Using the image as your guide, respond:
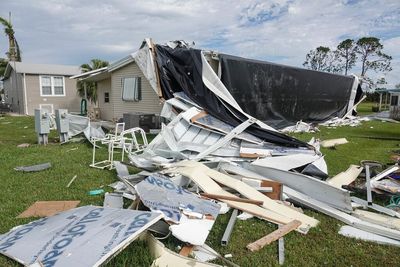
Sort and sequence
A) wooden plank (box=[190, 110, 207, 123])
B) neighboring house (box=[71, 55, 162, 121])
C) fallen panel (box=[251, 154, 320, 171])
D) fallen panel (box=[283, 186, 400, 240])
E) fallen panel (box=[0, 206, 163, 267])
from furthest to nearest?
neighboring house (box=[71, 55, 162, 121]), wooden plank (box=[190, 110, 207, 123]), fallen panel (box=[251, 154, 320, 171]), fallen panel (box=[283, 186, 400, 240]), fallen panel (box=[0, 206, 163, 267])

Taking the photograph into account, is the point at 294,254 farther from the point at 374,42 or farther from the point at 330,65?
the point at 330,65

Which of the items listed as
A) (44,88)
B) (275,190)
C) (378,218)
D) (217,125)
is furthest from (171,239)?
(44,88)

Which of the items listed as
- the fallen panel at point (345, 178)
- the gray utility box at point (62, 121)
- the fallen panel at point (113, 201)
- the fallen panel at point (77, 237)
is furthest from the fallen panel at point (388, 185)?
the gray utility box at point (62, 121)

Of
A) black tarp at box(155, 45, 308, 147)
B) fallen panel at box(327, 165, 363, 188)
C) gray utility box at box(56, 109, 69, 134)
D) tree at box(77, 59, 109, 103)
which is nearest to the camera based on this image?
fallen panel at box(327, 165, 363, 188)

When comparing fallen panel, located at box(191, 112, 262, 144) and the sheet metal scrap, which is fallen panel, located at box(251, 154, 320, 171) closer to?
fallen panel, located at box(191, 112, 262, 144)

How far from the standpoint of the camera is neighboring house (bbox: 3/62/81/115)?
2334cm

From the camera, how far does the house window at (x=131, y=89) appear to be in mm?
12992

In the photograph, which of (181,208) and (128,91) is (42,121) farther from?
(181,208)

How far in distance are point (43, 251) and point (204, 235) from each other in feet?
4.62

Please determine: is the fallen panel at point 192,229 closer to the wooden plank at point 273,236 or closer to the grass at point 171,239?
the grass at point 171,239

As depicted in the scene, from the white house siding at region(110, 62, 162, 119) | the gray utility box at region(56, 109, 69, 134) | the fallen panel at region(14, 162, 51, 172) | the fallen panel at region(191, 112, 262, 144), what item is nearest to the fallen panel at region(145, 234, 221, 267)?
the fallen panel at region(14, 162, 51, 172)

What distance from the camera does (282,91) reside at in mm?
12688

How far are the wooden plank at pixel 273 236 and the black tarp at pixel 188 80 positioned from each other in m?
4.13

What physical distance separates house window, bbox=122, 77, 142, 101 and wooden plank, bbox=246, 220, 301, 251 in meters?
10.4
